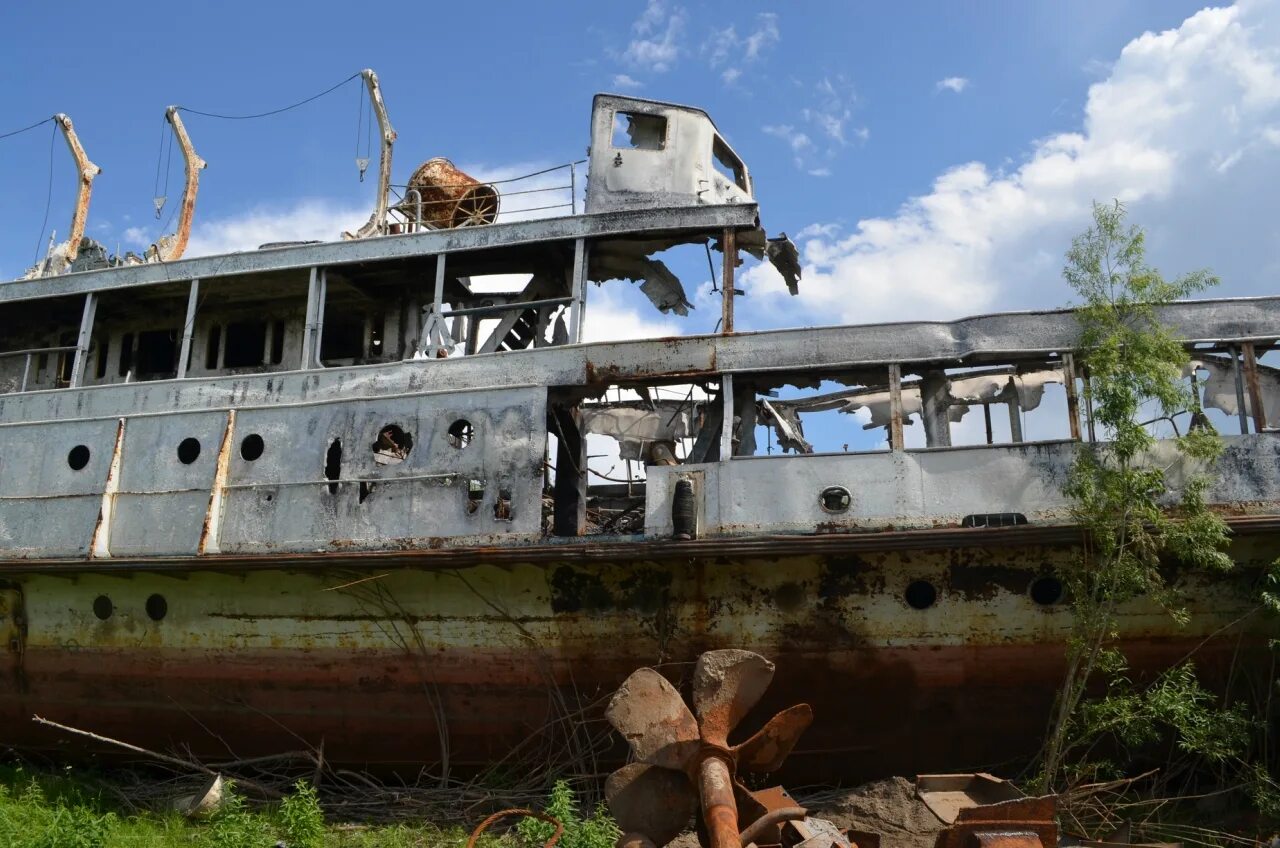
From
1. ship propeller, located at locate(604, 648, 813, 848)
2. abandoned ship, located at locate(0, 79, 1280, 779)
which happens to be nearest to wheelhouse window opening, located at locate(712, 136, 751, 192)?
abandoned ship, located at locate(0, 79, 1280, 779)

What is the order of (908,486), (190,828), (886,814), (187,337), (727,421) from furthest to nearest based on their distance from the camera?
(187,337) → (727,421) → (908,486) → (190,828) → (886,814)

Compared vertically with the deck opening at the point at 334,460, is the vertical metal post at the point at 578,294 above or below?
above

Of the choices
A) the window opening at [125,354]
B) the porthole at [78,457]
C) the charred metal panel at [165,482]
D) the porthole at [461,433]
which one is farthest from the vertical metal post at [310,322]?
the window opening at [125,354]

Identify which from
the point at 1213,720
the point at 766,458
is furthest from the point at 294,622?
the point at 1213,720

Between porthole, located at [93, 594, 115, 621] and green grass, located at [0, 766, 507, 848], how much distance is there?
5.78 feet

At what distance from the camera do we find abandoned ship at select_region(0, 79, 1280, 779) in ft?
29.3

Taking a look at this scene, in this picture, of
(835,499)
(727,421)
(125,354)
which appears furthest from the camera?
(125,354)

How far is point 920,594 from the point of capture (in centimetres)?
900

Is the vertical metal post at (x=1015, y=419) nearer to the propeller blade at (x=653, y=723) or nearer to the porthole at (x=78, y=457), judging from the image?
the propeller blade at (x=653, y=723)

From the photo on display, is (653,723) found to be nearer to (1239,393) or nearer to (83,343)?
(1239,393)

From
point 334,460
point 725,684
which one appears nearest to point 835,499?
point 725,684

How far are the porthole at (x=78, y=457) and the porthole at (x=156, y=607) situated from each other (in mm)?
1948

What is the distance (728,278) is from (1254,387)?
4635 millimetres

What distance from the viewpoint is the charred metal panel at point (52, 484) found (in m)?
11.5
